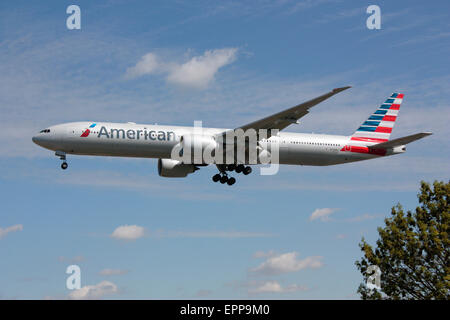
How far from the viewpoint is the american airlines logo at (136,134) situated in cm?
3788

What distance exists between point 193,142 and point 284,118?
6306 mm

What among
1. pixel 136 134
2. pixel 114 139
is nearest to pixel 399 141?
pixel 136 134

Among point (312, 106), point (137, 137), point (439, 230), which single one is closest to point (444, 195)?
point (439, 230)

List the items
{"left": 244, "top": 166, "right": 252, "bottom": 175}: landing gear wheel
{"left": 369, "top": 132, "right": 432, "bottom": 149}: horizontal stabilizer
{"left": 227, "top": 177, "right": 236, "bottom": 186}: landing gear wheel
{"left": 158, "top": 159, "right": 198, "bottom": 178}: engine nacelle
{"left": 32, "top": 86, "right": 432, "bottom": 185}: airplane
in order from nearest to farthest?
1. {"left": 32, "top": 86, "right": 432, "bottom": 185}: airplane
2. {"left": 369, "top": 132, "right": 432, "bottom": 149}: horizontal stabilizer
3. {"left": 244, "top": 166, "right": 252, "bottom": 175}: landing gear wheel
4. {"left": 227, "top": 177, "right": 236, "bottom": 186}: landing gear wheel
5. {"left": 158, "top": 159, "right": 198, "bottom": 178}: engine nacelle

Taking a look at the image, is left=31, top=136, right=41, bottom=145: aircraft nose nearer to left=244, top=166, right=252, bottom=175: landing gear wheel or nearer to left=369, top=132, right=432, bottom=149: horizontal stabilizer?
left=244, top=166, right=252, bottom=175: landing gear wheel

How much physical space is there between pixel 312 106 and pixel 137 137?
1234 cm

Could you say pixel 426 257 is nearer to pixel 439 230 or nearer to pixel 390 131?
pixel 439 230

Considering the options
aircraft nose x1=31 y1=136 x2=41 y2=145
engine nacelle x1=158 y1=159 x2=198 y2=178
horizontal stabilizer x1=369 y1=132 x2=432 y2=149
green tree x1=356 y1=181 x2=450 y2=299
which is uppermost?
aircraft nose x1=31 y1=136 x2=41 y2=145

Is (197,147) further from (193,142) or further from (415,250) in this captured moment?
(415,250)

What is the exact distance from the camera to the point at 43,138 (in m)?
38.3

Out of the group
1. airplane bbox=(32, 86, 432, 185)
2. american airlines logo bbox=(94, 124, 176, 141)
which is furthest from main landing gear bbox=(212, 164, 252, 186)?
american airlines logo bbox=(94, 124, 176, 141)

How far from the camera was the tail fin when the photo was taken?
45.6 metres

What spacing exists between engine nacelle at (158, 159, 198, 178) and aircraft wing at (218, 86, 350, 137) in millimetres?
6695
